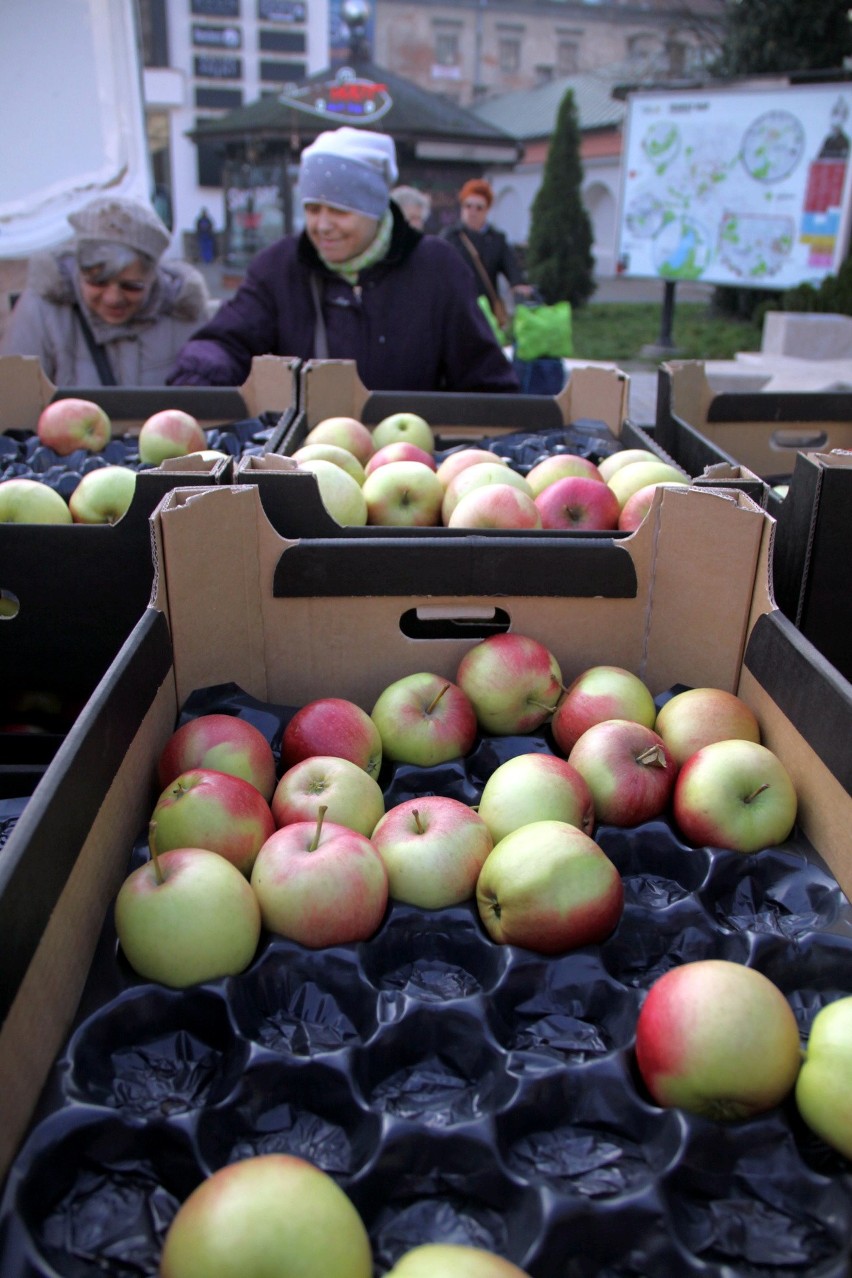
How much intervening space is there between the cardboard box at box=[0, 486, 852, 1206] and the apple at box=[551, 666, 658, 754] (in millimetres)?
141

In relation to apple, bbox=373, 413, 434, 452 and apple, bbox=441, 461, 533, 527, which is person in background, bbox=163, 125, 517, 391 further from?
apple, bbox=441, 461, 533, 527

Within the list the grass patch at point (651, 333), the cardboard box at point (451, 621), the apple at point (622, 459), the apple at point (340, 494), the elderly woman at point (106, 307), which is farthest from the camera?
the grass patch at point (651, 333)

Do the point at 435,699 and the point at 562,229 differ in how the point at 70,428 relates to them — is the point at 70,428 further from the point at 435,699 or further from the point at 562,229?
the point at 562,229

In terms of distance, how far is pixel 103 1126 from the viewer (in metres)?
1.03

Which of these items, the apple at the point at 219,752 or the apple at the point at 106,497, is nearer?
the apple at the point at 219,752

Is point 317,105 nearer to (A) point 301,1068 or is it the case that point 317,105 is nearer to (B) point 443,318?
(B) point 443,318

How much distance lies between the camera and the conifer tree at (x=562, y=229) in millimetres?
21000

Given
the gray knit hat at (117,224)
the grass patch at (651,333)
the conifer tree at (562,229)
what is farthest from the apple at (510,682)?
the conifer tree at (562,229)

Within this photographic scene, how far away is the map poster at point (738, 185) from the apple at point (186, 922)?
35.0 feet

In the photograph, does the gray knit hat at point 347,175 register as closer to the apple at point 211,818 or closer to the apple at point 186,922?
the apple at point 211,818

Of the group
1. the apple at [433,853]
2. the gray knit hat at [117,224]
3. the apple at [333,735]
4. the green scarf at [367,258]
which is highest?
the gray knit hat at [117,224]

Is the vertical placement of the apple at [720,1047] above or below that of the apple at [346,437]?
below

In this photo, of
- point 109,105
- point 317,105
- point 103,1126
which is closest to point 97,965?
point 103,1126

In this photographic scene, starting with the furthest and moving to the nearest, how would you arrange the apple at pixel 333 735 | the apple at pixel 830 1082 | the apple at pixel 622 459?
the apple at pixel 622 459 → the apple at pixel 333 735 → the apple at pixel 830 1082
